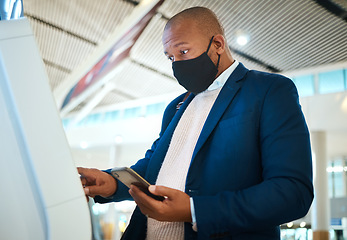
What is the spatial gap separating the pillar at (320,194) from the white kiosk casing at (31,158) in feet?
43.7

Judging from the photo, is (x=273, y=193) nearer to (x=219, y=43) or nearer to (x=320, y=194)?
(x=219, y=43)

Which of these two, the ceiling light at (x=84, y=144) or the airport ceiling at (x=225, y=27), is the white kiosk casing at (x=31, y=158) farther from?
the ceiling light at (x=84, y=144)

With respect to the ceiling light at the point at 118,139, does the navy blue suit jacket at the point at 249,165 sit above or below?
below

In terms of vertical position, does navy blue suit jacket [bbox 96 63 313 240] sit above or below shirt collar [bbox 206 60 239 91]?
below

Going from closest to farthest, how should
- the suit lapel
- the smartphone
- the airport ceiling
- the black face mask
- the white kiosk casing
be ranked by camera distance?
the white kiosk casing < the smartphone < the suit lapel < the black face mask < the airport ceiling

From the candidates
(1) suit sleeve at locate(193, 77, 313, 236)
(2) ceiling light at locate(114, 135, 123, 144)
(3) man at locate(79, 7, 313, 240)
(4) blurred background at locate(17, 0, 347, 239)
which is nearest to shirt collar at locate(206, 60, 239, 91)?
(3) man at locate(79, 7, 313, 240)

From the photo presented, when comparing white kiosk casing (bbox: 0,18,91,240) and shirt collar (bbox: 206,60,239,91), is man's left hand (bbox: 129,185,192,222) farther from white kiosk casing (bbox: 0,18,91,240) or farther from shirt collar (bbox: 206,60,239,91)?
shirt collar (bbox: 206,60,239,91)

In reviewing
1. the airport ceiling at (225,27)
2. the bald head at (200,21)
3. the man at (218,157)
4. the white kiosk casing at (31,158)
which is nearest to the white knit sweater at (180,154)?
the man at (218,157)

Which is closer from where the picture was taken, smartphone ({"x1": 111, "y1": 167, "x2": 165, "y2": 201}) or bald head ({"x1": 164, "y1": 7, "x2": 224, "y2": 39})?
smartphone ({"x1": 111, "y1": 167, "x2": 165, "y2": 201})

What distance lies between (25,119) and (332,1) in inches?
407

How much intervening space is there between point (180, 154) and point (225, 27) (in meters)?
10.9

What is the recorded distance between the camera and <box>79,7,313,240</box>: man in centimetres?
125

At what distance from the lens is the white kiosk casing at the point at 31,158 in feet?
2.44

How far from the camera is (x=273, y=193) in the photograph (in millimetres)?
1252
